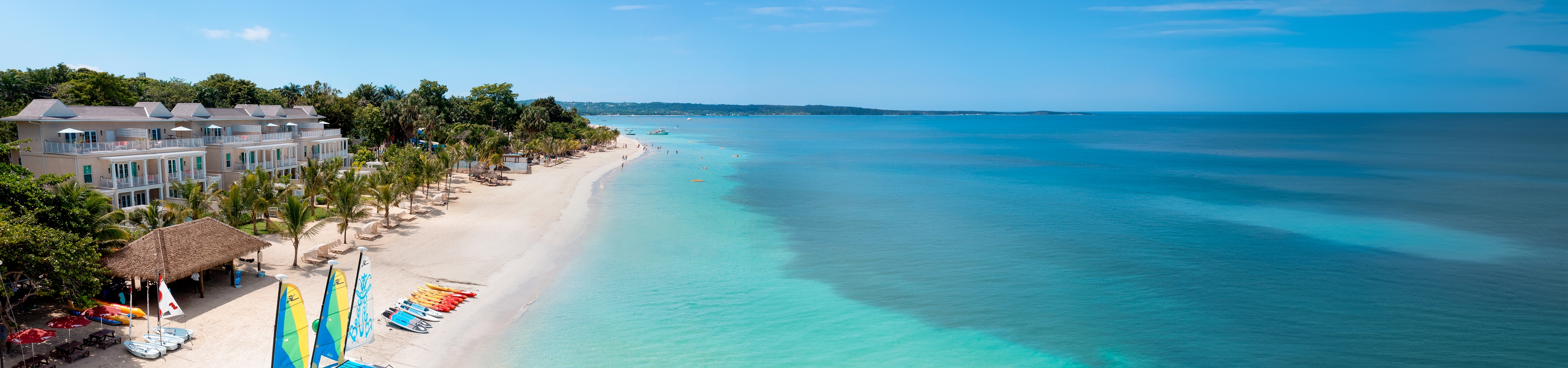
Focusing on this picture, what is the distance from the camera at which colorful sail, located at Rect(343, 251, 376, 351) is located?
46.0ft

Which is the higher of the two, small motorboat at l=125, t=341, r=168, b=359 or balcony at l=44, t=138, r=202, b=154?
balcony at l=44, t=138, r=202, b=154

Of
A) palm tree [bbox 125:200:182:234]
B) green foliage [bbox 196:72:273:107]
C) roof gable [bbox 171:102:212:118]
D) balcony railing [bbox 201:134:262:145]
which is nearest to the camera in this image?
palm tree [bbox 125:200:182:234]

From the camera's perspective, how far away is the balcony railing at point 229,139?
3972 cm

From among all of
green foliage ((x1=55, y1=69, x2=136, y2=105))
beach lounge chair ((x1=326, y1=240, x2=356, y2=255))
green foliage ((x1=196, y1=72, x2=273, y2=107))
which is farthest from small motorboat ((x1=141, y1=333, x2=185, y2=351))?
green foliage ((x1=196, y1=72, x2=273, y2=107))

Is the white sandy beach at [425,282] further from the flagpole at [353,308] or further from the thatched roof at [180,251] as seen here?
the flagpole at [353,308]

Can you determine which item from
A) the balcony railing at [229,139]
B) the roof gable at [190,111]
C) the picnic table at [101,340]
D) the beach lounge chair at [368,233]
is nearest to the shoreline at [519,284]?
the picnic table at [101,340]

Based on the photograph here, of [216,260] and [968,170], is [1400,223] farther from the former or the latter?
[216,260]

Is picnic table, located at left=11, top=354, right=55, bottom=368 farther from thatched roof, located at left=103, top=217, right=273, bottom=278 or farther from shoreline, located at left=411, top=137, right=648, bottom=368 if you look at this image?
shoreline, located at left=411, top=137, right=648, bottom=368

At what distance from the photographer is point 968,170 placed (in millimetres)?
75562

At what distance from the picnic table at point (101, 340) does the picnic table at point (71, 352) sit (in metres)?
0.15

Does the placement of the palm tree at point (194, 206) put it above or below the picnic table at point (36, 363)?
above

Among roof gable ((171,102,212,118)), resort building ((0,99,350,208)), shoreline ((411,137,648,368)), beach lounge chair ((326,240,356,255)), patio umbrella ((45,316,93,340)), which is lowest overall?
shoreline ((411,137,648,368))

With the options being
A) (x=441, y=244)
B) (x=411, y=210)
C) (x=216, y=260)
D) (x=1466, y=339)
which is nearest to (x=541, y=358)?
(x=216, y=260)

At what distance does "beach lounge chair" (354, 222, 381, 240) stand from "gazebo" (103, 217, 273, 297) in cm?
744
